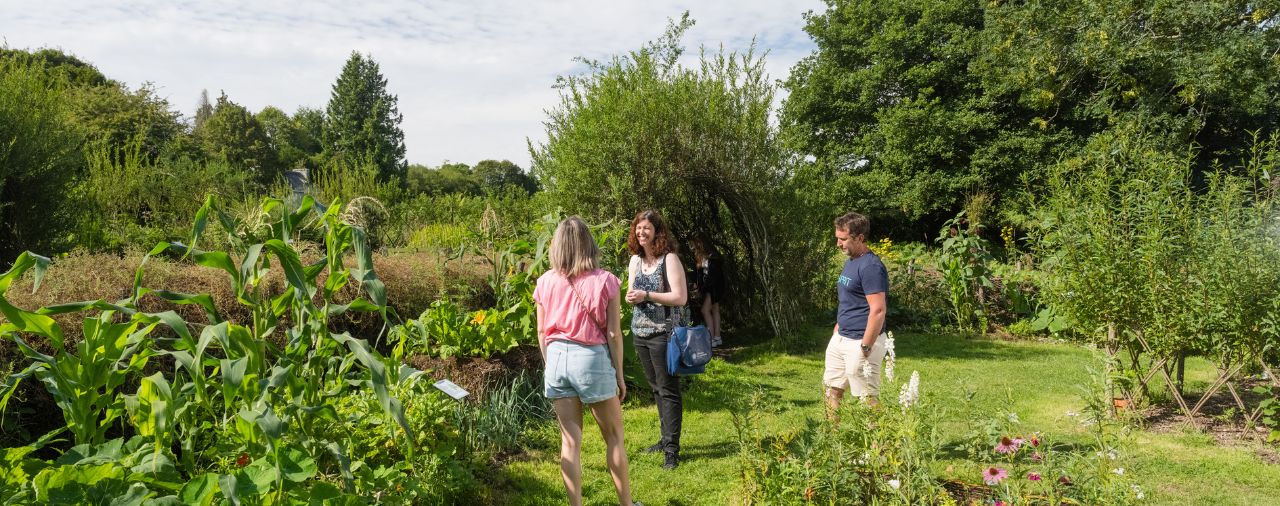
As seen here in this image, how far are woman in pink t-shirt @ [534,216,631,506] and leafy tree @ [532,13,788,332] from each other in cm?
383

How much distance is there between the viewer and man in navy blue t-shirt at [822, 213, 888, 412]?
395 centimetres

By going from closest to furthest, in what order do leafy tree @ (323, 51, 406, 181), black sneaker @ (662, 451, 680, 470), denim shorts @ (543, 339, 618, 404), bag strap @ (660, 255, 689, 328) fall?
denim shorts @ (543, 339, 618, 404) → bag strap @ (660, 255, 689, 328) → black sneaker @ (662, 451, 680, 470) → leafy tree @ (323, 51, 406, 181)

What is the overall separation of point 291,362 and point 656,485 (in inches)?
95.6

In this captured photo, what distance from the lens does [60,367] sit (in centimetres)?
210

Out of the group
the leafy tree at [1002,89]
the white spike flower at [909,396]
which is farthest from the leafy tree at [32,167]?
the leafy tree at [1002,89]

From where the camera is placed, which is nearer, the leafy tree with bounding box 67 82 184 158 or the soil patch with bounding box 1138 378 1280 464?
the soil patch with bounding box 1138 378 1280 464

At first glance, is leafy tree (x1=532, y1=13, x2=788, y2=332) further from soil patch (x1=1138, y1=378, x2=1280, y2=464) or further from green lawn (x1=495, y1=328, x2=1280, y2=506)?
soil patch (x1=1138, y1=378, x2=1280, y2=464)

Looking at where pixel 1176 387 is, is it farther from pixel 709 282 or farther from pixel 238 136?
pixel 238 136

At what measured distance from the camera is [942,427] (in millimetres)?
3613

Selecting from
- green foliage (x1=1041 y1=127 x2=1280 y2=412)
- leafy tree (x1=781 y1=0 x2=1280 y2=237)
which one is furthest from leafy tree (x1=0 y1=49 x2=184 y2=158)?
green foliage (x1=1041 y1=127 x2=1280 y2=412)

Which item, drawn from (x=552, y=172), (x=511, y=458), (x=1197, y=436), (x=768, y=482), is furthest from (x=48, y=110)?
(x=1197, y=436)

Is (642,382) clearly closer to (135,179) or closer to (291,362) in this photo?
(291,362)

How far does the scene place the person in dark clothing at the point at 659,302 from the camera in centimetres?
414

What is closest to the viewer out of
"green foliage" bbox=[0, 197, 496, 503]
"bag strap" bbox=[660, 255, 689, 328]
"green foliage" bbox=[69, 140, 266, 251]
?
"green foliage" bbox=[0, 197, 496, 503]
